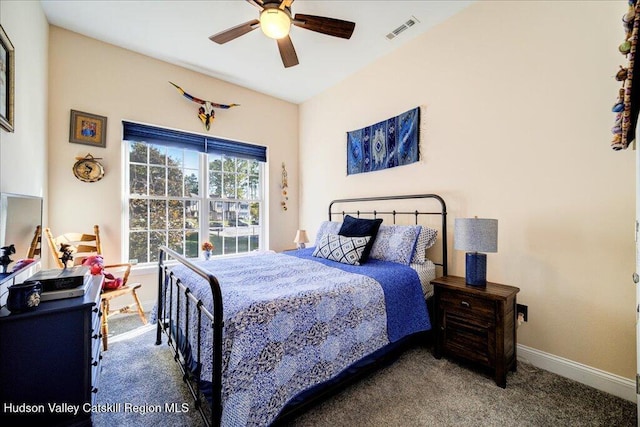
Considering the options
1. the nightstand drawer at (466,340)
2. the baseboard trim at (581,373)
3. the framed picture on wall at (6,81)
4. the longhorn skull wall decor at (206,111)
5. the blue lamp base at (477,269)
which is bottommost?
the baseboard trim at (581,373)

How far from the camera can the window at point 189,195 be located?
320 cm

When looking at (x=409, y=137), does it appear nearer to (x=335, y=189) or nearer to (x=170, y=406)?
(x=335, y=189)

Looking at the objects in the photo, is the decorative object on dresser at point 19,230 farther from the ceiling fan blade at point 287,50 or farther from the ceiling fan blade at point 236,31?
the ceiling fan blade at point 287,50

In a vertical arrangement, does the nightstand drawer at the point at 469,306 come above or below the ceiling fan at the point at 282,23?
below

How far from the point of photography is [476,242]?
187cm

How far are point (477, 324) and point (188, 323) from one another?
193 cm

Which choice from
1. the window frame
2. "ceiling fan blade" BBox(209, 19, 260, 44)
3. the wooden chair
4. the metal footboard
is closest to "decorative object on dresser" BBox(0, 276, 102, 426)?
the metal footboard

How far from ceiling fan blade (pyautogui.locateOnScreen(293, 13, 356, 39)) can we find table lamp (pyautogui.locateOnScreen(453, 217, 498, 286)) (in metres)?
1.69

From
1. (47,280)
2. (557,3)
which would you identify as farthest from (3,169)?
(557,3)

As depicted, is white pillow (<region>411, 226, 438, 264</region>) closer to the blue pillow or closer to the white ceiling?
the blue pillow

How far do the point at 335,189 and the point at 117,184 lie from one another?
8.66ft

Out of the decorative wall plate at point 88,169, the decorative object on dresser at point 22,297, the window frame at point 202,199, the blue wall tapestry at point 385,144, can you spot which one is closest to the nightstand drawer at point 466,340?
the blue wall tapestry at point 385,144

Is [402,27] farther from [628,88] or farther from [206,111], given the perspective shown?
[206,111]

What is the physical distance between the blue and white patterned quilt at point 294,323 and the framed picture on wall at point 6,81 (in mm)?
1336
